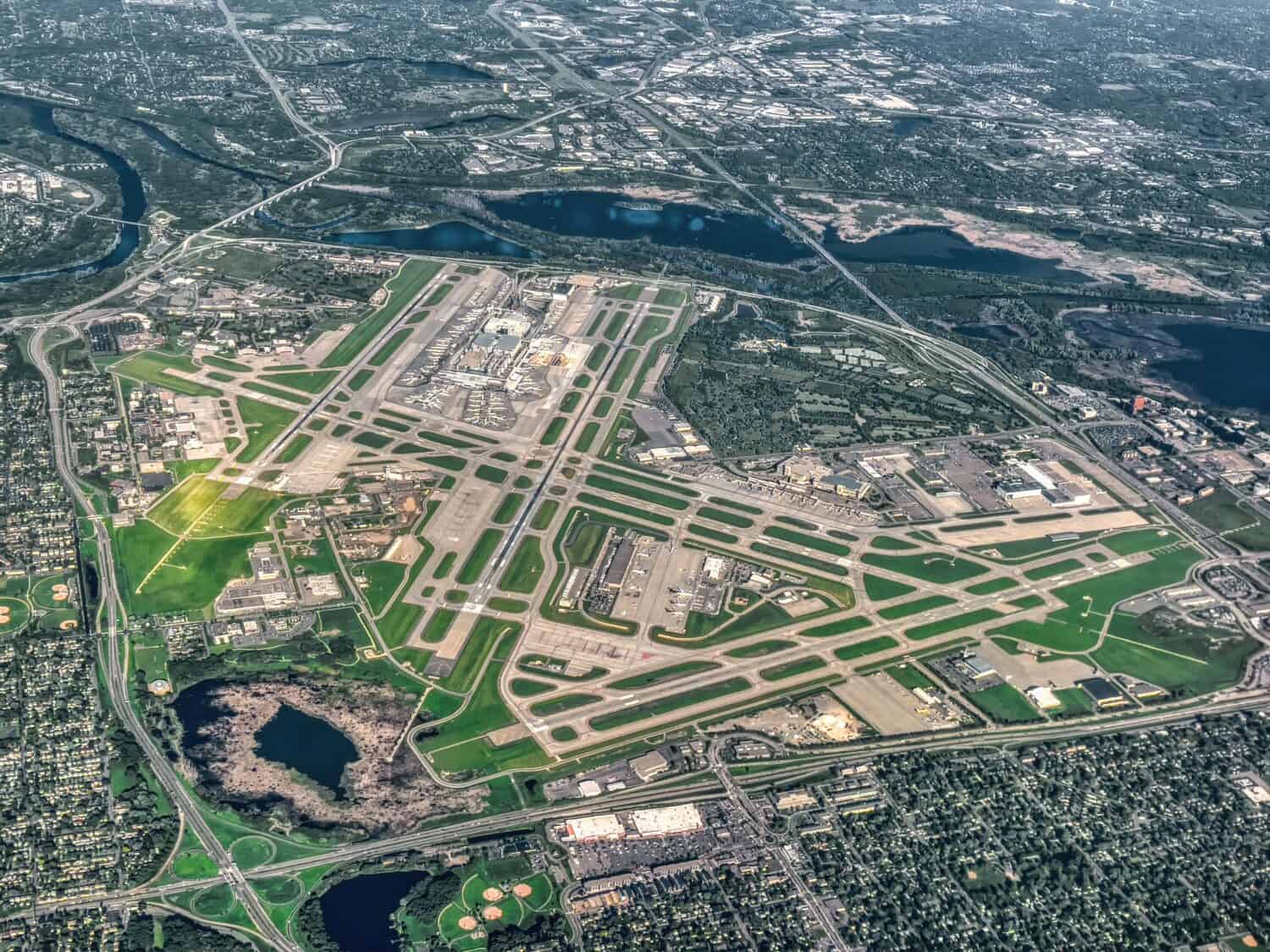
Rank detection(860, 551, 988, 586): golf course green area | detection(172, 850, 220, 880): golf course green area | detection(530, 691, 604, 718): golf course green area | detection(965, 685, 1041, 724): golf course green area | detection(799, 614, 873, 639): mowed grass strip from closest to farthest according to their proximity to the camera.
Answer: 1. detection(172, 850, 220, 880): golf course green area
2. detection(530, 691, 604, 718): golf course green area
3. detection(965, 685, 1041, 724): golf course green area
4. detection(799, 614, 873, 639): mowed grass strip
5. detection(860, 551, 988, 586): golf course green area

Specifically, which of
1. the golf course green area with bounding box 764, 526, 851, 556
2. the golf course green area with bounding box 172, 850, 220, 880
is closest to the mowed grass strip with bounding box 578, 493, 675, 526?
the golf course green area with bounding box 764, 526, 851, 556

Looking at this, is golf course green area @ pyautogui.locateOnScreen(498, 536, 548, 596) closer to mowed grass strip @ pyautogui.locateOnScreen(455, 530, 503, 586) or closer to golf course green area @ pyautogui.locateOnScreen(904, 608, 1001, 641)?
mowed grass strip @ pyautogui.locateOnScreen(455, 530, 503, 586)

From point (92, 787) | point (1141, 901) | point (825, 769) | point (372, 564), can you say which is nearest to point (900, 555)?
point (825, 769)

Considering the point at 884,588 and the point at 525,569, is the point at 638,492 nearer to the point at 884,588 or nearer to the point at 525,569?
the point at 525,569

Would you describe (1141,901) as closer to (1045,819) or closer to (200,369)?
(1045,819)

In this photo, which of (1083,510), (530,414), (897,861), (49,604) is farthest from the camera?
(530,414)

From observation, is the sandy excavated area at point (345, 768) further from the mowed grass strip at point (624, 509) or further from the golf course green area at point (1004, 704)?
the golf course green area at point (1004, 704)

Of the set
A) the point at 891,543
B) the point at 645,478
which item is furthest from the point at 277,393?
the point at 891,543
